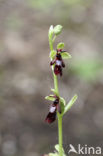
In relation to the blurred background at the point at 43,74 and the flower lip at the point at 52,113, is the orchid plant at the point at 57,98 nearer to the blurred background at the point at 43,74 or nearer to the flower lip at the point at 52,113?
the flower lip at the point at 52,113

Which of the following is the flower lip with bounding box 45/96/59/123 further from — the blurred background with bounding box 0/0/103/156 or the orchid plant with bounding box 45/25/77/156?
the blurred background with bounding box 0/0/103/156

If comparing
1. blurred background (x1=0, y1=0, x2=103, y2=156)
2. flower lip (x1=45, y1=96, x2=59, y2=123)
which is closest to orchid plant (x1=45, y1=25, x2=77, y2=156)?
flower lip (x1=45, y1=96, x2=59, y2=123)

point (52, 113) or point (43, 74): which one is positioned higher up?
point (43, 74)

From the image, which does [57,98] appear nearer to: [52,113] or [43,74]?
[52,113]

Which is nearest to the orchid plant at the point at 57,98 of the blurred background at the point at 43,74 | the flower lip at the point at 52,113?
the flower lip at the point at 52,113

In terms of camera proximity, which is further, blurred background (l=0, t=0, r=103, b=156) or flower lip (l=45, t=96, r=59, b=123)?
blurred background (l=0, t=0, r=103, b=156)

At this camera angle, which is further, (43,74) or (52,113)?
(43,74)

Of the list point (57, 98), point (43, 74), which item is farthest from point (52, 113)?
point (43, 74)

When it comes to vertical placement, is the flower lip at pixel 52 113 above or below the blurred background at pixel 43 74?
below

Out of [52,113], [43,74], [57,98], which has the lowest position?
[52,113]
